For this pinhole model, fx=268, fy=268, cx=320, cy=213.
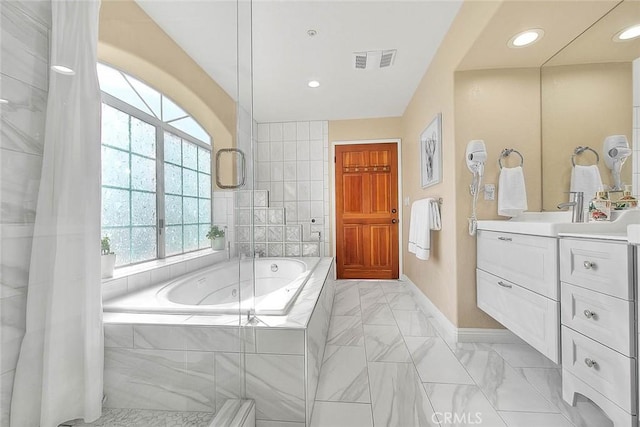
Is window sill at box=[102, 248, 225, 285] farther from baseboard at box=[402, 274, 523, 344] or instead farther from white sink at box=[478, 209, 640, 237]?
baseboard at box=[402, 274, 523, 344]

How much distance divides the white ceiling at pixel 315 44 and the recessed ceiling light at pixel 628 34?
825mm

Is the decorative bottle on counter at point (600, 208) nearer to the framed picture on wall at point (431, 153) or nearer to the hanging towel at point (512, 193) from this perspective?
the hanging towel at point (512, 193)

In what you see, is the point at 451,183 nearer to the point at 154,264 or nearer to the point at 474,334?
the point at 474,334

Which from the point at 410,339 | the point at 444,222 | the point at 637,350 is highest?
the point at 444,222

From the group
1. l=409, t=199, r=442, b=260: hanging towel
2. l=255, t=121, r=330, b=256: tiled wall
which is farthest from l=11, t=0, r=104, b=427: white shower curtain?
l=255, t=121, r=330, b=256: tiled wall

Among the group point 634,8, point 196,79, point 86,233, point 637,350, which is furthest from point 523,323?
point 196,79

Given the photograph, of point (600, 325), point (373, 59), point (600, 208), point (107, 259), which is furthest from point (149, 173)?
point (373, 59)

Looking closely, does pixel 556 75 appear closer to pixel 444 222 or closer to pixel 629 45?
pixel 629 45

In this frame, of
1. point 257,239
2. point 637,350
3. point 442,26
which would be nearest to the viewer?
point 637,350

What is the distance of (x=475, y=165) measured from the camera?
1.80 meters

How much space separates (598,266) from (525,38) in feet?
4.39

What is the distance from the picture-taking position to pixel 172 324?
1.05 metres

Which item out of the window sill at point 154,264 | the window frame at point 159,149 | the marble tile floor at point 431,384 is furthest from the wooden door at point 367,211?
the window frame at point 159,149

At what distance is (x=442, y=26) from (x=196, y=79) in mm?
1719
